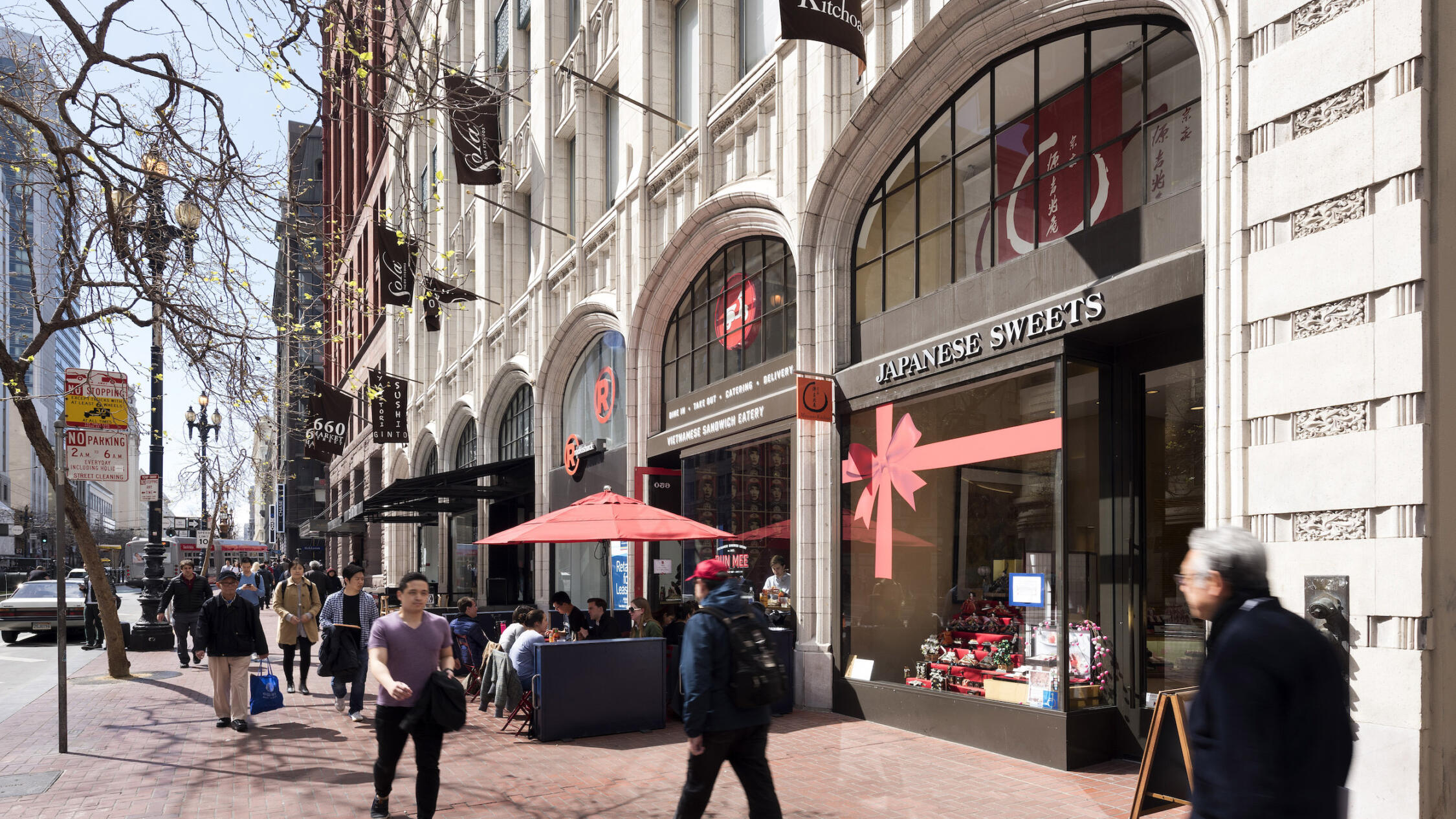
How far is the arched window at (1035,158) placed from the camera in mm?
8102

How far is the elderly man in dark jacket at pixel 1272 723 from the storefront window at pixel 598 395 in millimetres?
15501

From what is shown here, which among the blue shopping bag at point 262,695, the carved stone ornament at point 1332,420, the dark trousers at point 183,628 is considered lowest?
the dark trousers at point 183,628

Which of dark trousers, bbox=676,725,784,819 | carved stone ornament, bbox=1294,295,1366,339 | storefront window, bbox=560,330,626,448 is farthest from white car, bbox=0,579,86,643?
carved stone ornament, bbox=1294,295,1366,339

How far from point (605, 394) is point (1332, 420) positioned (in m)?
14.5

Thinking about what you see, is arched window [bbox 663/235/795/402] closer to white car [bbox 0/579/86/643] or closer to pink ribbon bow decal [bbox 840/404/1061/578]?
pink ribbon bow decal [bbox 840/404/1061/578]

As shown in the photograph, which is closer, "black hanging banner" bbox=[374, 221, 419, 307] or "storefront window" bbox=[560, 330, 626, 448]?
"black hanging banner" bbox=[374, 221, 419, 307]

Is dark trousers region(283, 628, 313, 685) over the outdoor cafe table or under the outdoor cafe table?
under

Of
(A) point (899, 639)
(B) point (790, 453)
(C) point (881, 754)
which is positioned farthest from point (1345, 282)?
(B) point (790, 453)

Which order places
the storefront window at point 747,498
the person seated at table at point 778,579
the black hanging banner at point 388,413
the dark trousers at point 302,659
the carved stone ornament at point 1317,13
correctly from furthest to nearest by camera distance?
the black hanging banner at point 388,413 → the dark trousers at point 302,659 → the storefront window at point 747,498 → the person seated at table at point 778,579 → the carved stone ornament at point 1317,13

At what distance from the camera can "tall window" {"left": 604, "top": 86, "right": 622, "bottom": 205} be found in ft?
63.1

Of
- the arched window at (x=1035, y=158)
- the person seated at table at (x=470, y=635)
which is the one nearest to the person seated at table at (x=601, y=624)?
the person seated at table at (x=470, y=635)

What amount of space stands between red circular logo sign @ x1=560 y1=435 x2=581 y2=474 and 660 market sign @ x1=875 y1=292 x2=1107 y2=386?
10207 mm

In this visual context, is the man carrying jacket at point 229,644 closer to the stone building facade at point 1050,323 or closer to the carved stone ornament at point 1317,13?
the stone building facade at point 1050,323

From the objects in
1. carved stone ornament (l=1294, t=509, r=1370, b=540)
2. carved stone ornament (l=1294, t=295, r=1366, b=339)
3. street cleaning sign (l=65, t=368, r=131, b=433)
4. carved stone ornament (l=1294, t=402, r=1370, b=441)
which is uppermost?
carved stone ornament (l=1294, t=295, r=1366, b=339)
